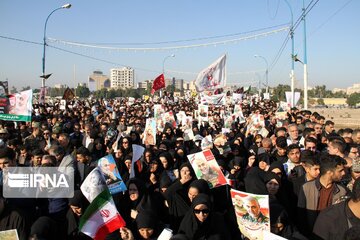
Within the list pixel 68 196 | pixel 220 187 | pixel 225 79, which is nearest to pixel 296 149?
pixel 220 187

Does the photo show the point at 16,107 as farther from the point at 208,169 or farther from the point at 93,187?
the point at 93,187

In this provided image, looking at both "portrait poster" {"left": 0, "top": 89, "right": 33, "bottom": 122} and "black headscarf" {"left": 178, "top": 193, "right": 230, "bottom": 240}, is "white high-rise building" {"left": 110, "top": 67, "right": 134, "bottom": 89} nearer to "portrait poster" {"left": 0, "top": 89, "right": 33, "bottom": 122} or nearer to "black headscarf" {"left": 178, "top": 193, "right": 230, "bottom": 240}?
"portrait poster" {"left": 0, "top": 89, "right": 33, "bottom": 122}

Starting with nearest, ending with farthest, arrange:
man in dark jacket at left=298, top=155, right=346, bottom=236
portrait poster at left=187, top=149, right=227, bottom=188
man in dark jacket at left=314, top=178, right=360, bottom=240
Result: man in dark jacket at left=314, top=178, right=360, bottom=240
man in dark jacket at left=298, top=155, right=346, bottom=236
portrait poster at left=187, top=149, right=227, bottom=188

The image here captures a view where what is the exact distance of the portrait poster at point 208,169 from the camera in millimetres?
5031

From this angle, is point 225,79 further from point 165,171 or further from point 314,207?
point 314,207

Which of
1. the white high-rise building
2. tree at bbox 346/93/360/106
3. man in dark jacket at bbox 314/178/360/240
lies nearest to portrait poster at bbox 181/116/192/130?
man in dark jacket at bbox 314/178/360/240

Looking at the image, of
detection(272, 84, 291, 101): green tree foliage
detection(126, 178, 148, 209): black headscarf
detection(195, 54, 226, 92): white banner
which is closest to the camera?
detection(126, 178, 148, 209): black headscarf

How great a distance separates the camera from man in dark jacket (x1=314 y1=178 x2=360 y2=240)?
3.01 m

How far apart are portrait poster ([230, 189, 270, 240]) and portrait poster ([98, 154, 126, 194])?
1.88m

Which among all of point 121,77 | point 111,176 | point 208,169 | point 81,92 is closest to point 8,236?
point 111,176

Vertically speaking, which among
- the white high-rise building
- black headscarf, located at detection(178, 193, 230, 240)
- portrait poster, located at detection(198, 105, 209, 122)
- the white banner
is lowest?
black headscarf, located at detection(178, 193, 230, 240)

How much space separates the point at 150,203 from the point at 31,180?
1.47 metres

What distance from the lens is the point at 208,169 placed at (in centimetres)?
510

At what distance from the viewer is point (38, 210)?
14.4 feet
